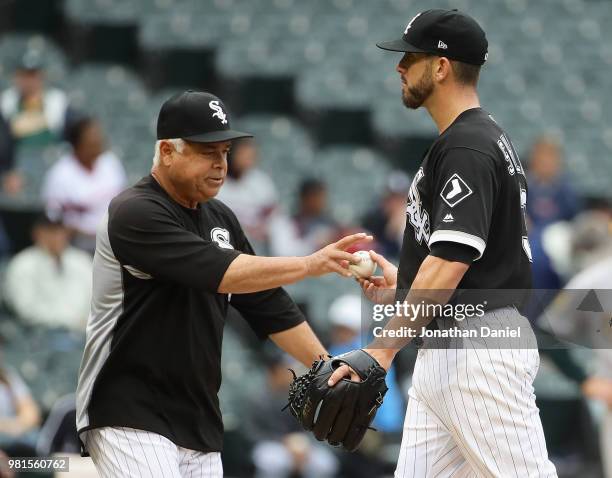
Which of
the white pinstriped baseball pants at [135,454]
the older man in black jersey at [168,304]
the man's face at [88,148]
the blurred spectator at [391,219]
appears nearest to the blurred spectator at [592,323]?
the older man in black jersey at [168,304]

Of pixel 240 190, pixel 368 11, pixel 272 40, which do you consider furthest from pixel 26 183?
pixel 368 11

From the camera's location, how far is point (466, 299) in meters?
4.16

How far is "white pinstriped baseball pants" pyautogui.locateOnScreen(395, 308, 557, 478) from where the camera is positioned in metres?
4.06

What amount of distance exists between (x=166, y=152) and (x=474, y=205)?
1156 mm

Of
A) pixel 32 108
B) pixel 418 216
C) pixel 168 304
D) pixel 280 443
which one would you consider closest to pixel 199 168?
pixel 168 304

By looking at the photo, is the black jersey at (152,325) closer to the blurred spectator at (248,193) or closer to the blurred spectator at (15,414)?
the blurred spectator at (15,414)

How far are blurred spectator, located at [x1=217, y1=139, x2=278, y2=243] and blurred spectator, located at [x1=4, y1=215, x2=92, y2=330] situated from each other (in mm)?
1593

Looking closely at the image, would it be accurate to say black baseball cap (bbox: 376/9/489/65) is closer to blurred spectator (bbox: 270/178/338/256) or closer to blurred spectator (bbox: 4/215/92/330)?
blurred spectator (bbox: 4/215/92/330)

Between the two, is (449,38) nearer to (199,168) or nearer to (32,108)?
(199,168)

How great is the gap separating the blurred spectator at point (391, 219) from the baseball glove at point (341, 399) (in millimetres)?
5277

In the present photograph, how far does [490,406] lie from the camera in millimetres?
4070

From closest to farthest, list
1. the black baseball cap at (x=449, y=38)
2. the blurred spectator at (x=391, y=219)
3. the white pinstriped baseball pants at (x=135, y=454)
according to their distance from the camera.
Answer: the white pinstriped baseball pants at (x=135, y=454), the black baseball cap at (x=449, y=38), the blurred spectator at (x=391, y=219)

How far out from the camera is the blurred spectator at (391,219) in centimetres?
962

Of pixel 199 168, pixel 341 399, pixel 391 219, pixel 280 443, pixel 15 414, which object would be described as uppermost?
pixel 199 168
